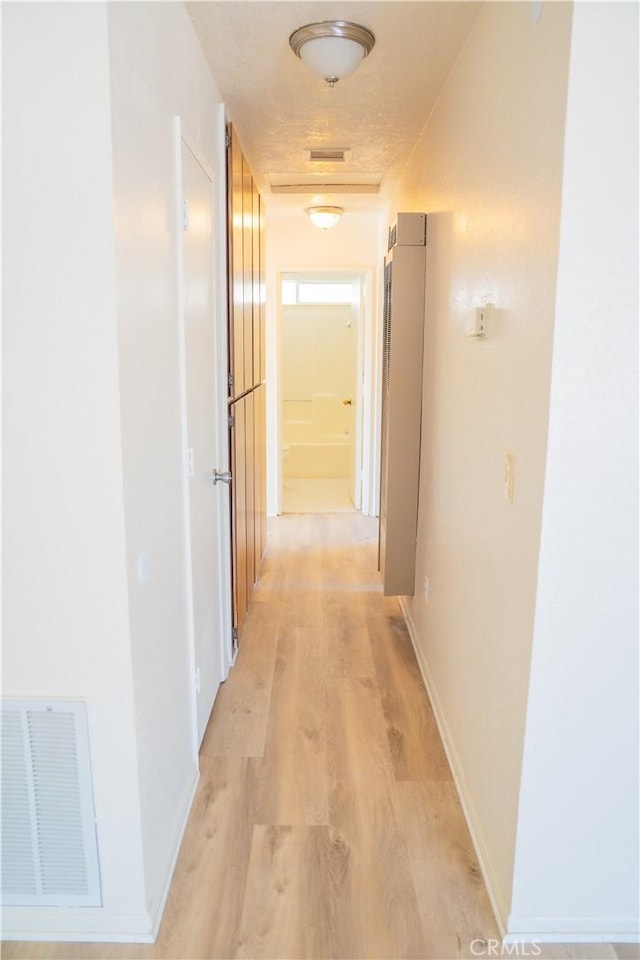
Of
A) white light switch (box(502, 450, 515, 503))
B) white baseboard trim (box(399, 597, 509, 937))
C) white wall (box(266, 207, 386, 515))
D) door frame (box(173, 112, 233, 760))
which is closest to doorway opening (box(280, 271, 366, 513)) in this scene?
white wall (box(266, 207, 386, 515))

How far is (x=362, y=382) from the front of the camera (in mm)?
5906

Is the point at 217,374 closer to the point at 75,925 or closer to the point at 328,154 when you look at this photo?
the point at 328,154

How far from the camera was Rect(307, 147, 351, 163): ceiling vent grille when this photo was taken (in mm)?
3543

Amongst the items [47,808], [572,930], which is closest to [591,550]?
[572,930]

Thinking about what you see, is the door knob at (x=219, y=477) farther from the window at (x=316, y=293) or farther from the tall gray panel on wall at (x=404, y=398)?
the window at (x=316, y=293)

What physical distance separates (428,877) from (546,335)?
148cm

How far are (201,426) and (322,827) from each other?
A: 4.46 ft

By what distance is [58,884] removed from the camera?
1.64 metres

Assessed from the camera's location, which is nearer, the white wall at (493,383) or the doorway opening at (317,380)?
the white wall at (493,383)

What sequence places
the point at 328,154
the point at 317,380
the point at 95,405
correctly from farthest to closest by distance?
the point at 317,380 → the point at 328,154 → the point at 95,405

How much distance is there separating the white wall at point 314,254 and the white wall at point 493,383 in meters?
2.83

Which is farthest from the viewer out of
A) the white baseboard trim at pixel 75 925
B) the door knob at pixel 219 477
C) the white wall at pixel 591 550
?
the door knob at pixel 219 477

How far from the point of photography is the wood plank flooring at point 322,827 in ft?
5.47

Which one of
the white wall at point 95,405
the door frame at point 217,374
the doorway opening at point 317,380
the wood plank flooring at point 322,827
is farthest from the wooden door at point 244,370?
the doorway opening at point 317,380
